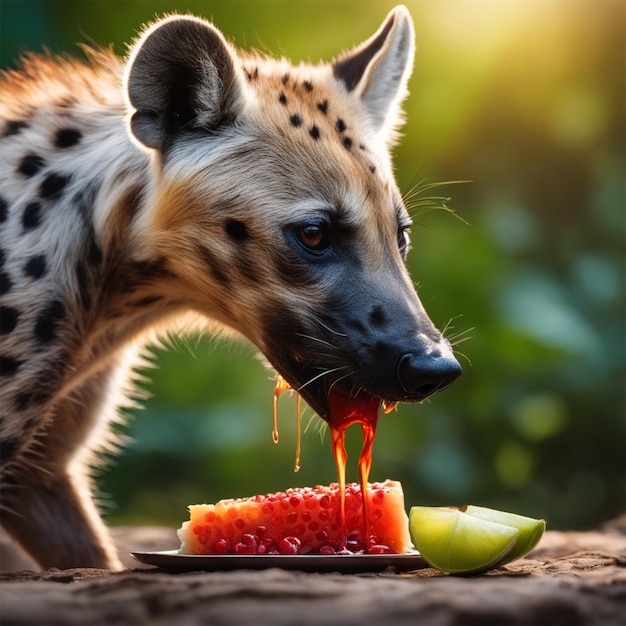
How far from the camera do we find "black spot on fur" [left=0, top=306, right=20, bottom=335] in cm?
261

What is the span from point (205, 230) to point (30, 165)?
557 mm

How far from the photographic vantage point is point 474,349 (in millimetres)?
5488

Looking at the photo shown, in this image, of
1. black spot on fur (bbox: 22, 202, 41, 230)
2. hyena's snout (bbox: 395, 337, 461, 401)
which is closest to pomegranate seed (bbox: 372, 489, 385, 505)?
hyena's snout (bbox: 395, 337, 461, 401)

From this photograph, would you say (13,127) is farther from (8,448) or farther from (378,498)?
(378,498)

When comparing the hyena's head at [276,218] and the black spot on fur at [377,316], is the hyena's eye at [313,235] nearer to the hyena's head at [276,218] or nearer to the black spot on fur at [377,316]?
the hyena's head at [276,218]

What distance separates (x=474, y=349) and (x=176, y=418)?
1638mm

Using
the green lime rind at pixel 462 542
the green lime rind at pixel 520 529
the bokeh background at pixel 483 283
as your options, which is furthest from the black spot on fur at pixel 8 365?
the bokeh background at pixel 483 283

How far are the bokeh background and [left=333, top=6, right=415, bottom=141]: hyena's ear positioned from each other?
80.7 inches

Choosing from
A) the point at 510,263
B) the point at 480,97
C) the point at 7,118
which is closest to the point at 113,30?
the point at 480,97

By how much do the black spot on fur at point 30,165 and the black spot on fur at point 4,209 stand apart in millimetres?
99

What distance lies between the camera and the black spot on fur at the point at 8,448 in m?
2.64

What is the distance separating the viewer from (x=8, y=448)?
2646 millimetres

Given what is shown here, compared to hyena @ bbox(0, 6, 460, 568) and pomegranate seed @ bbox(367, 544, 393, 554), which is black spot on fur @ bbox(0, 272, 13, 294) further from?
pomegranate seed @ bbox(367, 544, 393, 554)

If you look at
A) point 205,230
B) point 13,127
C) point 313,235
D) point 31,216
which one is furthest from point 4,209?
point 313,235
